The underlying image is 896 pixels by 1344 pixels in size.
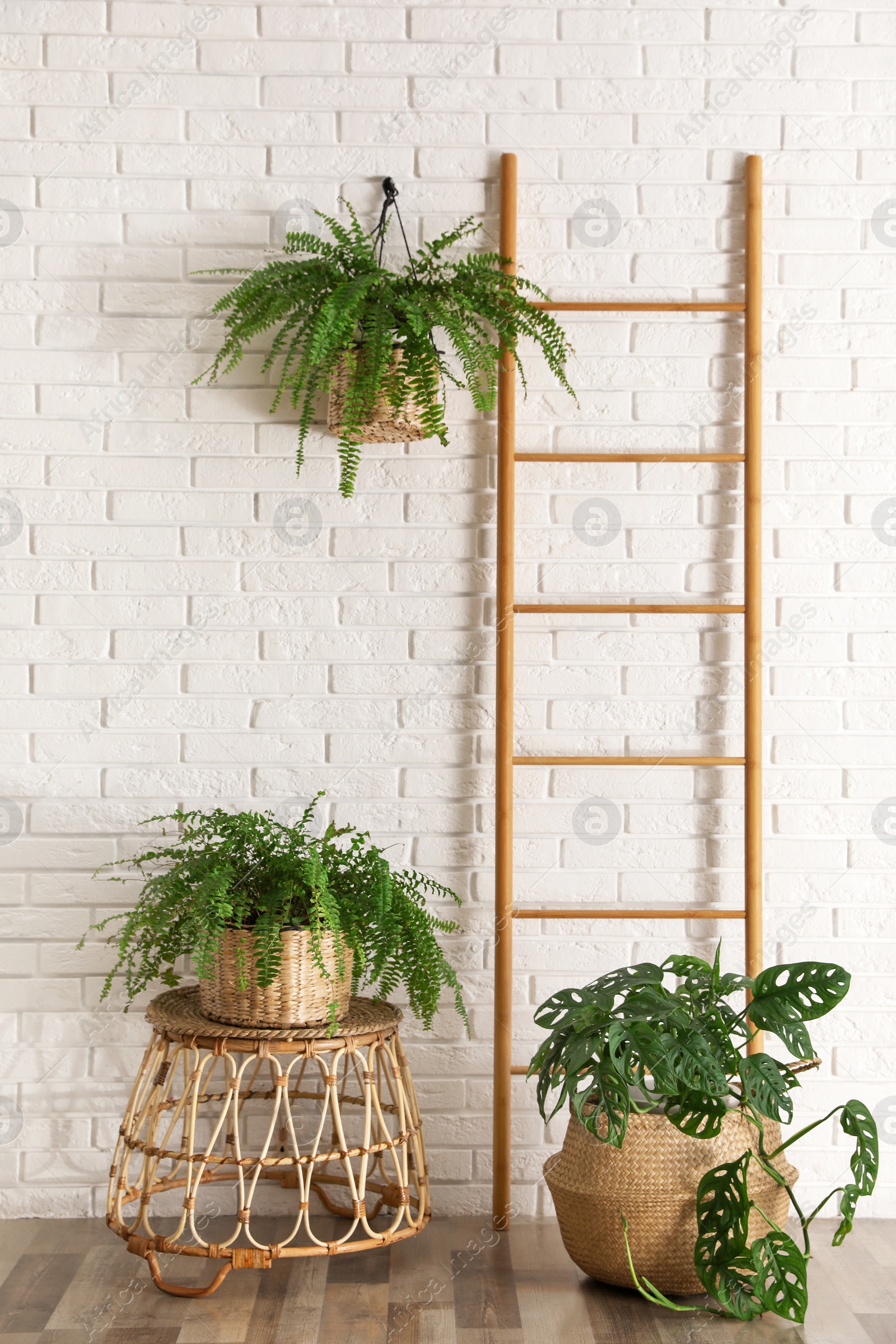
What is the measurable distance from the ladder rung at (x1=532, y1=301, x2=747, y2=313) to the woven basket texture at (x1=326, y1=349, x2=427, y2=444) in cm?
37

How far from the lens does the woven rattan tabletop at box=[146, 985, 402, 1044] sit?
1.89m

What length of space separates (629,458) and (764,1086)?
118 cm

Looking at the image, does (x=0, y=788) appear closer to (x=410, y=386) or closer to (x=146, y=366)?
(x=146, y=366)

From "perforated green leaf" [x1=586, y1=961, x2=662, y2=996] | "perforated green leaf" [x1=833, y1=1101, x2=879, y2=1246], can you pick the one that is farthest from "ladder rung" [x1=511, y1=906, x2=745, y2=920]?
"perforated green leaf" [x1=833, y1=1101, x2=879, y2=1246]

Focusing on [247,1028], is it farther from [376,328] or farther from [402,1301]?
[376,328]

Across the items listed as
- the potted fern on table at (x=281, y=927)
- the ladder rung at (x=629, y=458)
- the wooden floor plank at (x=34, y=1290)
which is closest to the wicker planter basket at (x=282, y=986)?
the potted fern on table at (x=281, y=927)

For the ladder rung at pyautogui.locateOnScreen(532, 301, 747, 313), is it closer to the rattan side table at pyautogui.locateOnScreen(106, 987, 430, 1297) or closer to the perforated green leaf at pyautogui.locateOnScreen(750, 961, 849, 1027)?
the perforated green leaf at pyautogui.locateOnScreen(750, 961, 849, 1027)

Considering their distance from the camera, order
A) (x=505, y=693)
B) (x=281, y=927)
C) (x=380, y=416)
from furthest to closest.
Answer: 1. (x=505, y=693)
2. (x=380, y=416)
3. (x=281, y=927)

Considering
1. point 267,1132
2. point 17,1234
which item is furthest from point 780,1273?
point 17,1234

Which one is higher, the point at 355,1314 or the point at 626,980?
the point at 626,980

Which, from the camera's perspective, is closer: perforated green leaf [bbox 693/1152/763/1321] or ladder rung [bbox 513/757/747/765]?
perforated green leaf [bbox 693/1152/763/1321]

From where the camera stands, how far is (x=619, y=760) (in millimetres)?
2248

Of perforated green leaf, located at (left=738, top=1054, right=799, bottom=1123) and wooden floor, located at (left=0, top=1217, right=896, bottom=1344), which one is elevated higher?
perforated green leaf, located at (left=738, top=1054, right=799, bottom=1123)

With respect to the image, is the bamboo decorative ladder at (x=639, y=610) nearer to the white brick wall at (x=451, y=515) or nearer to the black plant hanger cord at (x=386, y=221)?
the white brick wall at (x=451, y=515)
